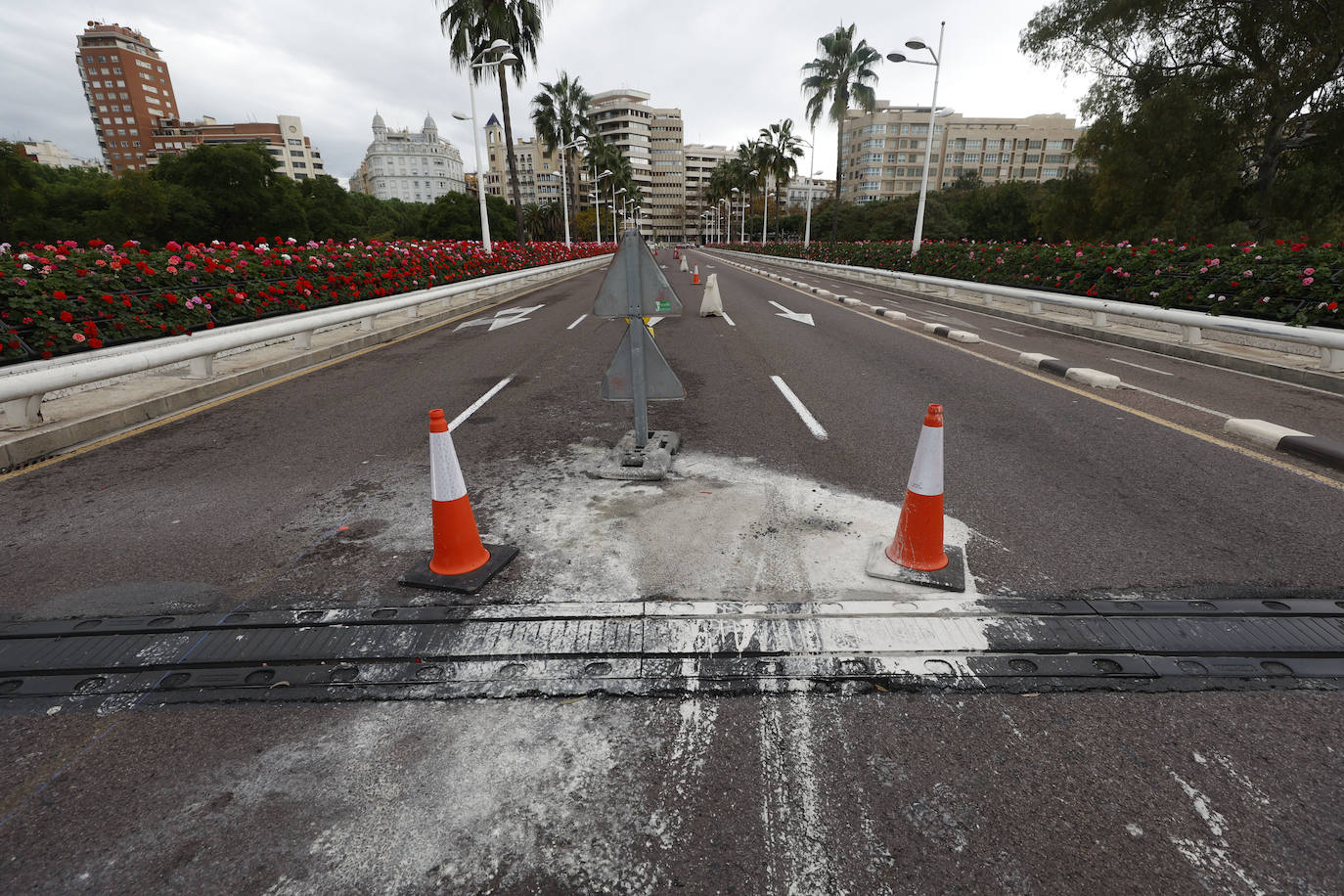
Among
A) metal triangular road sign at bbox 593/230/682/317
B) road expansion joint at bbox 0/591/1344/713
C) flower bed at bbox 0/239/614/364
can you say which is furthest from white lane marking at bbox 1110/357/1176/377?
flower bed at bbox 0/239/614/364

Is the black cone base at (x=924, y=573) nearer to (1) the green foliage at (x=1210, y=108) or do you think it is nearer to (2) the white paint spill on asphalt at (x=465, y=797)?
(2) the white paint spill on asphalt at (x=465, y=797)

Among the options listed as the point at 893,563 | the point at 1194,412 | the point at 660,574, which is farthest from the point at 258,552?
the point at 1194,412

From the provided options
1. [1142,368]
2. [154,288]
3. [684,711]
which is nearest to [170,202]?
[154,288]

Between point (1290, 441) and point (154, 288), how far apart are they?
12.9 meters

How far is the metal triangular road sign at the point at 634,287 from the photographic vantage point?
4.73m

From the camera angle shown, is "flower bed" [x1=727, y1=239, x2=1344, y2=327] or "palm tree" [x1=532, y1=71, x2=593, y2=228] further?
"palm tree" [x1=532, y1=71, x2=593, y2=228]

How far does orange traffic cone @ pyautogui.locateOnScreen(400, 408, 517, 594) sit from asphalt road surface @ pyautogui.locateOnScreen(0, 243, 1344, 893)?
12 cm

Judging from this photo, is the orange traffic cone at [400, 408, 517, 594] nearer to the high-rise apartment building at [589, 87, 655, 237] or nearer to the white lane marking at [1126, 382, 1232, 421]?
the white lane marking at [1126, 382, 1232, 421]

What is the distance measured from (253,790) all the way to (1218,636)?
3.89 m

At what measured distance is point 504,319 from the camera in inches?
607

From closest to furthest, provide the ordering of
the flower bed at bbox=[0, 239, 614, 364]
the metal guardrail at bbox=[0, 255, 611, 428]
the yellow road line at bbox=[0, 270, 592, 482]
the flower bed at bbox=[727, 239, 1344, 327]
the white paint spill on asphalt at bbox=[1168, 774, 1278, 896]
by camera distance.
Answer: the white paint spill on asphalt at bbox=[1168, 774, 1278, 896]
the yellow road line at bbox=[0, 270, 592, 482]
the metal guardrail at bbox=[0, 255, 611, 428]
the flower bed at bbox=[0, 239, 614, 364]
the flower bed at bbox=[727, 239, 1344, 327]

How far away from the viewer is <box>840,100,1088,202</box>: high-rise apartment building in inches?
4724

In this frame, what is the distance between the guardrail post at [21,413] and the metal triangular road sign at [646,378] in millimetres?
5231

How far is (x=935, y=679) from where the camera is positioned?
2.56 metres
